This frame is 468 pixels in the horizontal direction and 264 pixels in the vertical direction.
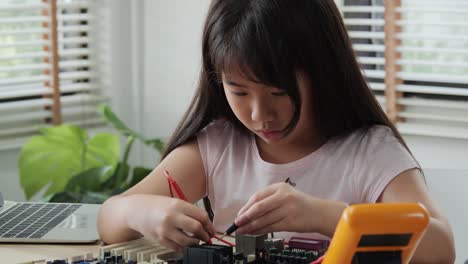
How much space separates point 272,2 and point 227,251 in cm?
45

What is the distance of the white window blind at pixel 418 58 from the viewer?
2.50 metres

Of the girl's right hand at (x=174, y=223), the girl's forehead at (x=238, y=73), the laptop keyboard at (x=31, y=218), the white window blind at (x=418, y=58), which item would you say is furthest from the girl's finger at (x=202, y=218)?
the white window blind at (x=418, y=58)

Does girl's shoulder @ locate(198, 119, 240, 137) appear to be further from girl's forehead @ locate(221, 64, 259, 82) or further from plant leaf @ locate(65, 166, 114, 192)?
plant leaf @ locate(65, 166, 114, 192)

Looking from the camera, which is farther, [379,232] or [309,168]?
[309,168]

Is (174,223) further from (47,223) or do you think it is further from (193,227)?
(47,223)

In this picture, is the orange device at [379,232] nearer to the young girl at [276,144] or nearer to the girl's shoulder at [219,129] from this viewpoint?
the young girl at [276,144]

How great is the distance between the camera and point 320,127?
169cm

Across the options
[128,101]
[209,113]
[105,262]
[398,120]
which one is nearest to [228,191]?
[209,113]

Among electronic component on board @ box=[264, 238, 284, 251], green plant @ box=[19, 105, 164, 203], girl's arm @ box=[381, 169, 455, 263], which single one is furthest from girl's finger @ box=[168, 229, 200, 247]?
green plant @ box=[19, 105, 164, 203]

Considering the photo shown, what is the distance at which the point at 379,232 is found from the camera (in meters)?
0.87

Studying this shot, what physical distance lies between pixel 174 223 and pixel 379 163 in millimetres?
413

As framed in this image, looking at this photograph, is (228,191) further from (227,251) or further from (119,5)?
(119,5)

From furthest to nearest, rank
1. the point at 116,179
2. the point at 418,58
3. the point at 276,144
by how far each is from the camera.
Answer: the point at 116,179 → the point at 418,58 → the point at 276,144

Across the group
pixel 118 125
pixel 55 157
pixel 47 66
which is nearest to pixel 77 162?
pixel 55 157
